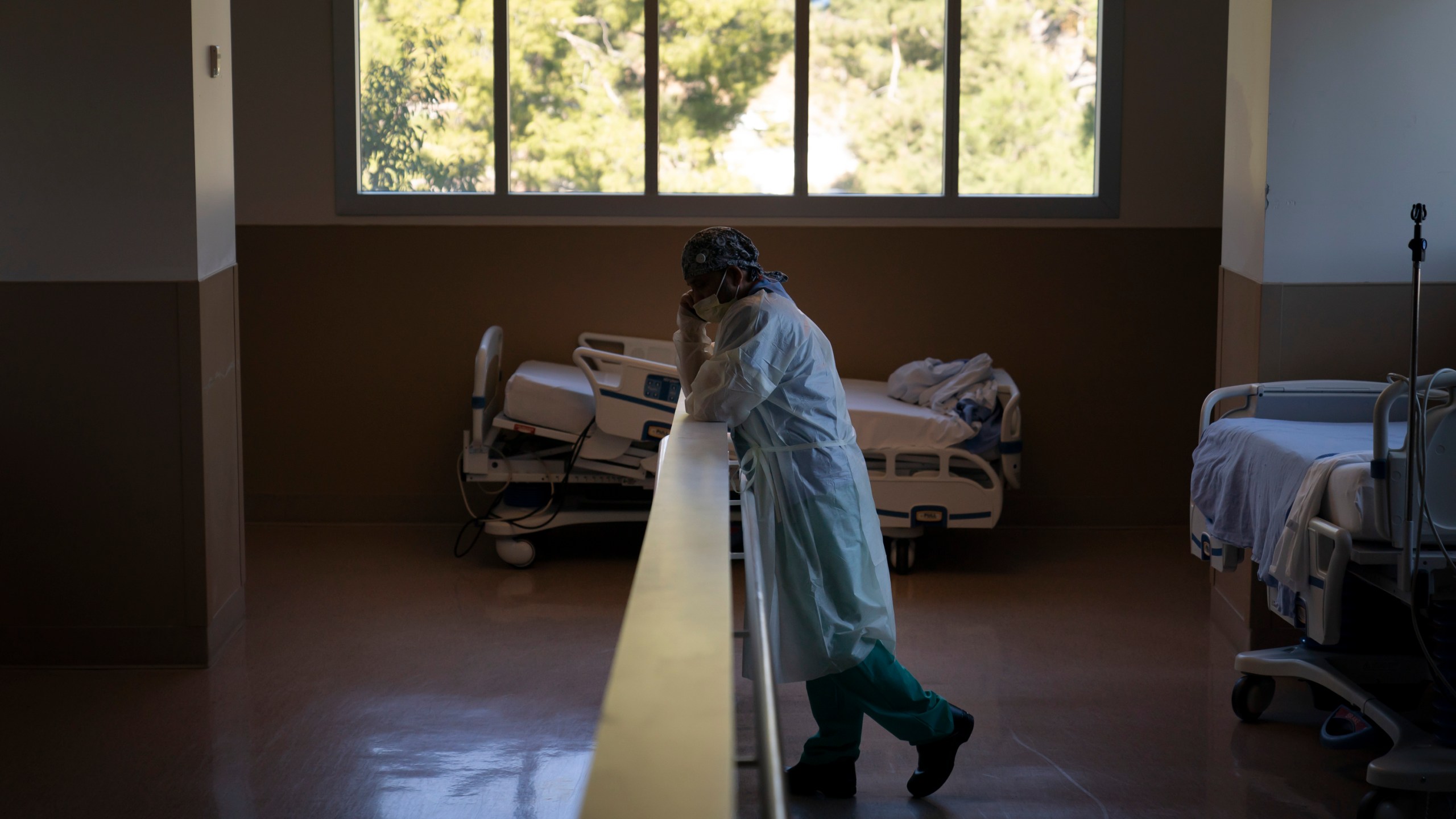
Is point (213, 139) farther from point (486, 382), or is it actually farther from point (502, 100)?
point (502, 100)

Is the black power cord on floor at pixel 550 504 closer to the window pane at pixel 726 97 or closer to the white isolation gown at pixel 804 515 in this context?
the window pane at pixel 726 97

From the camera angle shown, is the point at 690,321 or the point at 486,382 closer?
the point at 690,321

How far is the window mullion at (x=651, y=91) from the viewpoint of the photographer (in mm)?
5746

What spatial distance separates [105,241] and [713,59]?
294 centimetres

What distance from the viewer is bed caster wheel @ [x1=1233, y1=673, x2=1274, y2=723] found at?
11.7 feet

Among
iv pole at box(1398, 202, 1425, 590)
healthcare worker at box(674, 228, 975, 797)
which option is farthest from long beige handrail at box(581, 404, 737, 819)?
iv pole at box(1398, 202, 1425, 590)

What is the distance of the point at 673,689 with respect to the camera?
1.33m

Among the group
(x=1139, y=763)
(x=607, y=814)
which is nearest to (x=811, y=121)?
(x=1139, y=763)

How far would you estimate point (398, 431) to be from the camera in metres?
5.96

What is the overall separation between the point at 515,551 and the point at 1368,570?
3291 mm

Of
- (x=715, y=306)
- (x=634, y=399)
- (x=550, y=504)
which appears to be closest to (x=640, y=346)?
(x=634, y=399)

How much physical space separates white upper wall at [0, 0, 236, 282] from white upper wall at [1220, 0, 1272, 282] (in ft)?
11.0

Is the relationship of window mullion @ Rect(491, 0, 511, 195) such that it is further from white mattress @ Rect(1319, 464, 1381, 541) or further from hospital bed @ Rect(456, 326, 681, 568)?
white mattress @ Rect(1319, 464, 1381, 541)

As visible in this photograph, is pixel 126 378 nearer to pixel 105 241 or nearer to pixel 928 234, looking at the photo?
pixel 105 241
